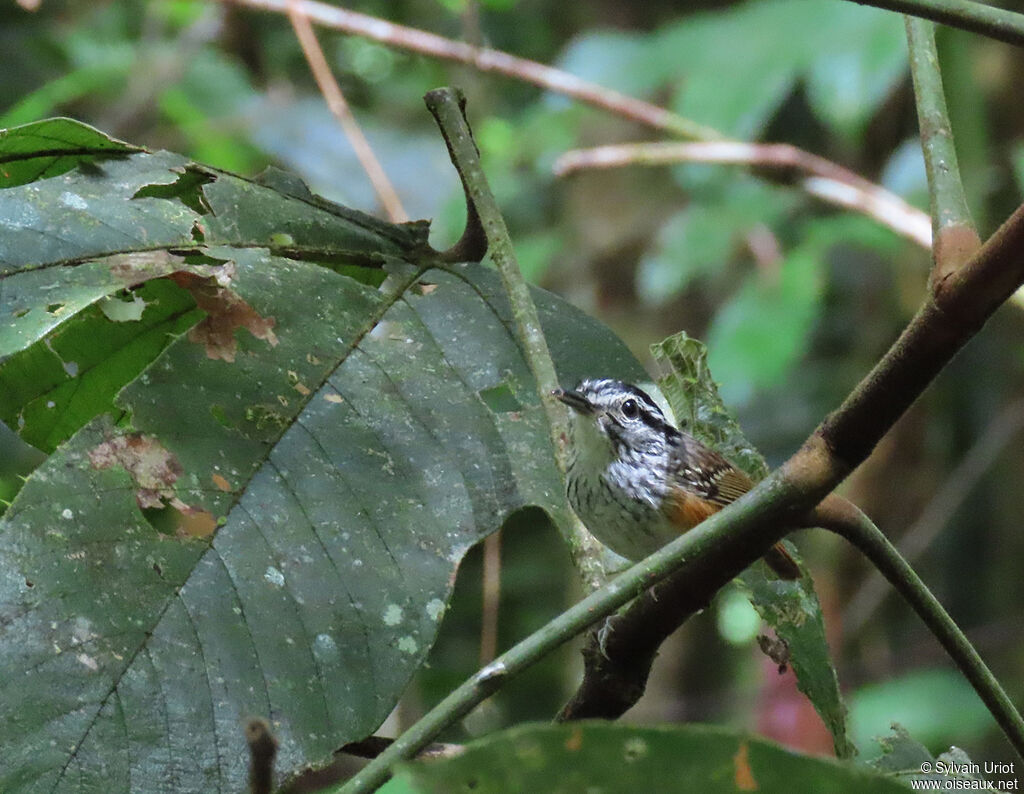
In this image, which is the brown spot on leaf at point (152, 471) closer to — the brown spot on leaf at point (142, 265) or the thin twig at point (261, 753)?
the brown spot on leaf at point (142, 265)

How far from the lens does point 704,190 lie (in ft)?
16.0

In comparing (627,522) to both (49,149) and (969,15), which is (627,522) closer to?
(49,149)

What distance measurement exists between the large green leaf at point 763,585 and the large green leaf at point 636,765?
2.60 ft

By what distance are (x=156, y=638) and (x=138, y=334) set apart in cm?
63

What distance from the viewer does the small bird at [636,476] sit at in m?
2.57

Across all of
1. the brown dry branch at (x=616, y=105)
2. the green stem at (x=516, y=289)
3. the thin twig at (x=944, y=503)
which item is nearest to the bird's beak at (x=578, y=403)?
the green stem at (x=516, y=289)

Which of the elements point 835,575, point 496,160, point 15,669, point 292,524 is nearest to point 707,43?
point 496,160

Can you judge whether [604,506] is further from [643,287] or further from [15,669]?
[643,287]

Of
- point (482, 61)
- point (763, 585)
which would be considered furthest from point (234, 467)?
point (482, 61)

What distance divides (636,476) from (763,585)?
968 mm

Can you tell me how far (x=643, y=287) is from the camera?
4.89m

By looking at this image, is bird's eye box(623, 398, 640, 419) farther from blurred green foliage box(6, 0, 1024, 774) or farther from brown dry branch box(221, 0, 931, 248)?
blurred green foliage box(6, 0, 1024, 774)

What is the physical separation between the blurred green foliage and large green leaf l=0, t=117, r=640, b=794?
2211 mm

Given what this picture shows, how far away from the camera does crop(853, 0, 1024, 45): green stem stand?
3.52 ft
